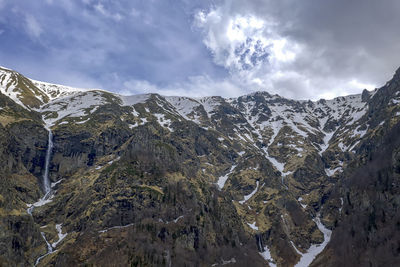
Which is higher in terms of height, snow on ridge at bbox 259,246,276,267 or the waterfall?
the waterfall

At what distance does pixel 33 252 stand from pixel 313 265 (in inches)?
5030

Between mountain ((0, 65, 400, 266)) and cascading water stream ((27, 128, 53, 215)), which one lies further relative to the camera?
cascading water stream ((27, 128, 53, 215))

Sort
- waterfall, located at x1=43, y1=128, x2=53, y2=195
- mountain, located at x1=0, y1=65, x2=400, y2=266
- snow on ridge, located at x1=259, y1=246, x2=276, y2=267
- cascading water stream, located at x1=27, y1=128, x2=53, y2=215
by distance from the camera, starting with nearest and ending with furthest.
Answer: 1. mountain, located at x1=0, y1=65, x2=400, y2=266
2. cascading water stream, located at x1=27, y1=128, x2=53, y2=215
3. snow on ridge, located at x1=259, y1=246, x2=276, y2=267
4. waterfall, located at x1=43, y1=128, x2=53, y2=195

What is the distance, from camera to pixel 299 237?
561 ft

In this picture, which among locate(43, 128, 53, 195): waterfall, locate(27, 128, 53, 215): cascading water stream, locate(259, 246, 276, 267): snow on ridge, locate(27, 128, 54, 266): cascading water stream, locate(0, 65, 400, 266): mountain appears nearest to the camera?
locate(27, 128, 54, 266): cascading water stream

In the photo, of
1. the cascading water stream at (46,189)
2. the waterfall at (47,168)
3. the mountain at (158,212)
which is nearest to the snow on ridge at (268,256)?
the mountain at (158,212)

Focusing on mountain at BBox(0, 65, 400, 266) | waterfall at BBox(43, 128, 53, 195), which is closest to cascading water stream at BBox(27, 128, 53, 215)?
waterfall at BBox(43, 128, 53, 195)

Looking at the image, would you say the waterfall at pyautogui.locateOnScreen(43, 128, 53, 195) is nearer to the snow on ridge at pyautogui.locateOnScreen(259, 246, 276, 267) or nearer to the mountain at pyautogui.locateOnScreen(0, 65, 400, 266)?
the mountain at pyautogui.locateOnScreen(0, 65, 400, 266)

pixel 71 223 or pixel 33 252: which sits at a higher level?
pixel 71 223

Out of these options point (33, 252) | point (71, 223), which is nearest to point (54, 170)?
point (71, 223)

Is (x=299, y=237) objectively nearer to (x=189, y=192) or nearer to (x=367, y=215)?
(x=367, y=215)

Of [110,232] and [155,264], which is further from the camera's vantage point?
[110,232]

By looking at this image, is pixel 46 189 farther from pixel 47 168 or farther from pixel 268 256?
pixel 268 256

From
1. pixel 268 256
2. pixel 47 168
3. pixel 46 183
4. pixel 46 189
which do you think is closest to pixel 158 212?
pixel 268 256
